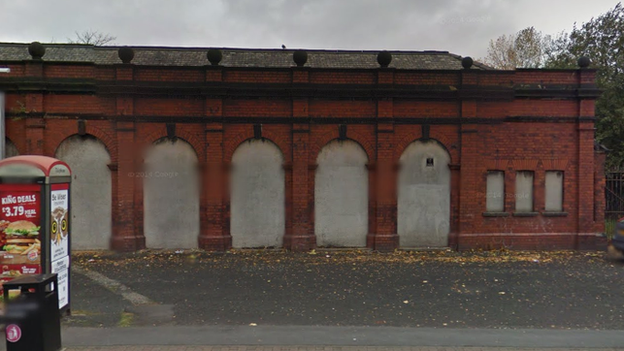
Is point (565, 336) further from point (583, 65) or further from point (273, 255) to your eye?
point (583, 65)

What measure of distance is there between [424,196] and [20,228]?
921cm

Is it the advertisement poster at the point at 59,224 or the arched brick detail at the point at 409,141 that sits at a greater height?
the arched brick detail at the point at 409,141

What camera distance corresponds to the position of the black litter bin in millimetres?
4203

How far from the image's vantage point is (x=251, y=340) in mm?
5141

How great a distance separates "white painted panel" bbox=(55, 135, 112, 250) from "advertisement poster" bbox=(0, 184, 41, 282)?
17.0 feet

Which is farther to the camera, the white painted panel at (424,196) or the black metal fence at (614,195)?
the black metal fence at (614,195)

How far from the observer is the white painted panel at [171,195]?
35.5ft

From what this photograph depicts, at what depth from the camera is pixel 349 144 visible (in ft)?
36.4

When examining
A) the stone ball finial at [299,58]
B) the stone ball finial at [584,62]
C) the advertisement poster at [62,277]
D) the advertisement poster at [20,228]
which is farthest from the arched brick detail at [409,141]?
the advertisement poster at [20,228]

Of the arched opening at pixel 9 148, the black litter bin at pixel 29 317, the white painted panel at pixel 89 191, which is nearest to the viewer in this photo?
the black litter bin at pixel 29 317

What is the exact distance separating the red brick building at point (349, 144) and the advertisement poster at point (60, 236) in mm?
4617

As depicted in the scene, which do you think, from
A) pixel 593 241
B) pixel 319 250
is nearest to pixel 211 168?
pixel 319 250

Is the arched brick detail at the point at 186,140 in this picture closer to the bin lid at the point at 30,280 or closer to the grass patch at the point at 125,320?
the grass patch at the point at 125,320

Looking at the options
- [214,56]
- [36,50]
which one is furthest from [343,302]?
[36,50]
